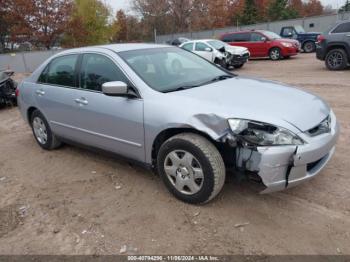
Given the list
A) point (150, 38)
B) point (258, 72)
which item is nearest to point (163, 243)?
point (258, 72)

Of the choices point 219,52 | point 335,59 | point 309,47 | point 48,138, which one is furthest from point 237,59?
point 48,138

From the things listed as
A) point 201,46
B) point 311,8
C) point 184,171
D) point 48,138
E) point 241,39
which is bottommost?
point 48,138

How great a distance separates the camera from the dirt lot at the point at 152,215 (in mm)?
2994

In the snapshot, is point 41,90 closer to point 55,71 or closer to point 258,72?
point 55,71

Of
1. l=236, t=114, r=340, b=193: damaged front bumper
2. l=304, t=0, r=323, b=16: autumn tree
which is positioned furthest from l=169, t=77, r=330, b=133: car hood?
l=304, t=0, r=323, b=16: autumn tree

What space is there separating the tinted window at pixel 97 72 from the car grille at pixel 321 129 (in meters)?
2.00

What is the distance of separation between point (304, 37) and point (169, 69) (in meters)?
20.5

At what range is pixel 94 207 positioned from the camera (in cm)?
372

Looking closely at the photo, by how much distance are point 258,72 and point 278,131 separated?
467 inches

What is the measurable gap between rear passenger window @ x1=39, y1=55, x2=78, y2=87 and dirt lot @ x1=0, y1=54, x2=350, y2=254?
1.21 m

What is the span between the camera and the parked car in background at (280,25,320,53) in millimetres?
21625

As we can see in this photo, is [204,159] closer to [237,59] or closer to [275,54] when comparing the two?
[237,59]

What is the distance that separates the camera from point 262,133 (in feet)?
10.1

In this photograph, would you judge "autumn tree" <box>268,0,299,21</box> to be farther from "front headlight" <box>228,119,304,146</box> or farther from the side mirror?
"front headlight" <box>228,119,304,146</box>
